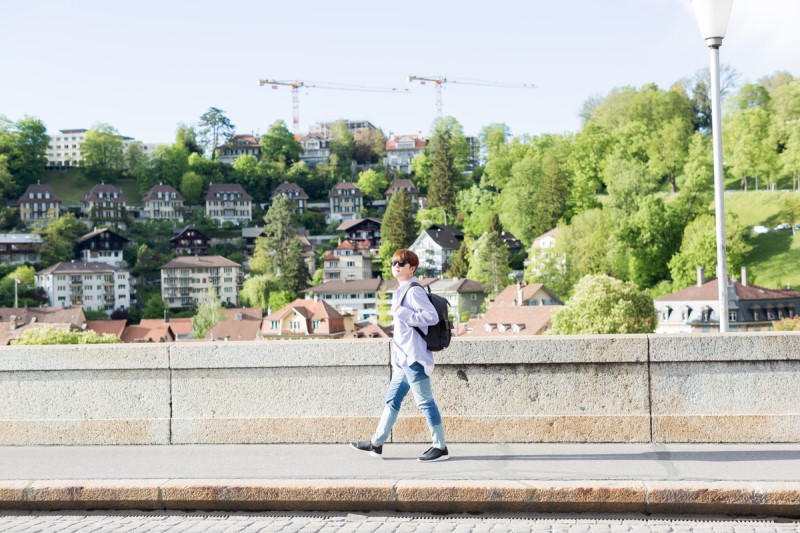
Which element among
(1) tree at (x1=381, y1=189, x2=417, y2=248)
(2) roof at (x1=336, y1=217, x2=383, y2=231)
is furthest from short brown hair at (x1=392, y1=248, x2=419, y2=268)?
(2) roof at (x1=336, y1=217, x2=383, y2=231)

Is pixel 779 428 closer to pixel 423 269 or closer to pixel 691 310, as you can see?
pixel 691 310

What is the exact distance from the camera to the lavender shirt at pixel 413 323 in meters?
8.72

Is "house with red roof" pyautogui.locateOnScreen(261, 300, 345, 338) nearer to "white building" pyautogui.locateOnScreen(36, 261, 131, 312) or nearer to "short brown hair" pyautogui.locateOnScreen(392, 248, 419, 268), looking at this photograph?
"white building" pyautogui.locateOnScreen(36, 261, 131, 312)

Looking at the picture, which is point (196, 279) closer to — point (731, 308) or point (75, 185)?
point (75, 185)

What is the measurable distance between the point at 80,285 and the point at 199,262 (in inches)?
616

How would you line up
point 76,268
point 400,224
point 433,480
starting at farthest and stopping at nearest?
1. point 400,224
2. point 76,268
3. point 433,480

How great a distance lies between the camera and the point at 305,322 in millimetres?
101062

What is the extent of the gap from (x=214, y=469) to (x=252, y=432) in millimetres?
1255

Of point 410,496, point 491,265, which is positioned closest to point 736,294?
point 491,265

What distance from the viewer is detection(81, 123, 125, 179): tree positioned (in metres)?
187

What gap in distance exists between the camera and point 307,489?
799 cm

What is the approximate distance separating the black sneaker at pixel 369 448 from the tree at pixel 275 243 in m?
132

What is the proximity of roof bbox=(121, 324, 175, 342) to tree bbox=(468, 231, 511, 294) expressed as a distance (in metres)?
31.7

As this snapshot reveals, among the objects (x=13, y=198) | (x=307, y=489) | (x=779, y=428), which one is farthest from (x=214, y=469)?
(x=13, y=198)
